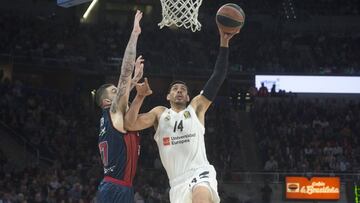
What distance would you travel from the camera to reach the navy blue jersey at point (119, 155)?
623 cm

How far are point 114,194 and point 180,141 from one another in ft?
2.75

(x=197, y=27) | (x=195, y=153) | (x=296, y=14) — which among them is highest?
(x=296, y=14)

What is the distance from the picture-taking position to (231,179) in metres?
19.9

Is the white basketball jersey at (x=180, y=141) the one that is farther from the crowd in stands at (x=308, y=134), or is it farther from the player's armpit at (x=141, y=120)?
the crowd in stands at (x=308, y=134)

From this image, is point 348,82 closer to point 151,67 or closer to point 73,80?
point 151,67

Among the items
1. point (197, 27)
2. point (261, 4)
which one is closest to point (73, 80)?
point (261, 4)

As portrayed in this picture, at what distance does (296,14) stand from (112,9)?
8565mm

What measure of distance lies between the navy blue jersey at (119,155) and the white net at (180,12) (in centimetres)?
188

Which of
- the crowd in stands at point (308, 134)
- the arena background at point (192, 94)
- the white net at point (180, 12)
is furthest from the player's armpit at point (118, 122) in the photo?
the crowd in stands at point (308, 134)

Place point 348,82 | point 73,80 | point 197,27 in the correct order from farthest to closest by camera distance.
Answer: point 348,82 < point 73,80 < point 197,27

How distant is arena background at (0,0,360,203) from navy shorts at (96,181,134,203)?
10.1 meters

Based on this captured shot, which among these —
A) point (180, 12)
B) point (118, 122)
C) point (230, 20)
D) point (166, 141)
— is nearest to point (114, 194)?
point (118, 122)

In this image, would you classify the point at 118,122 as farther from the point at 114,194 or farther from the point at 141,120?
the point at 114,194

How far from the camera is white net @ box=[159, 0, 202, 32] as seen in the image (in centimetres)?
776
